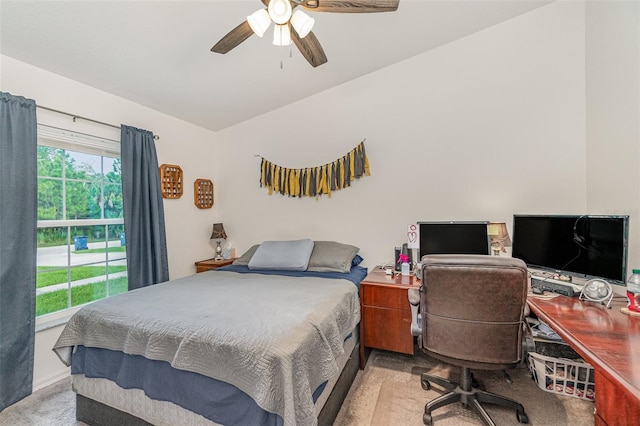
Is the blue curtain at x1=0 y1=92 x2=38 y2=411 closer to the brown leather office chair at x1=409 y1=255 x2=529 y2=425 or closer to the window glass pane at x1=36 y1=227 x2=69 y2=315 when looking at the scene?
the window glass pane at x1=36 y1=227 x2=69 y2=315

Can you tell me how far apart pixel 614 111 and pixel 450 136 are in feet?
3.66

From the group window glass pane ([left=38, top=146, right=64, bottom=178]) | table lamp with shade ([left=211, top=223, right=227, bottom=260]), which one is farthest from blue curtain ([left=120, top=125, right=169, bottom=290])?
table lamp with shade ([left=211, top=223, right=227, bottom=260])

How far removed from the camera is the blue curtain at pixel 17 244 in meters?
1.88

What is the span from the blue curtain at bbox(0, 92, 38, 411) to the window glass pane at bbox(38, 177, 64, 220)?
7.8 inches

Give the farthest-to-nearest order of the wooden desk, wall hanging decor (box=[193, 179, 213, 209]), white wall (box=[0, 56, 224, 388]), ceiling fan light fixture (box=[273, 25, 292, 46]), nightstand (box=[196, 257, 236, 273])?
wall hanging decor (box=[193, 179, 213, 209]) < nightstand (box=[196, 257, 236, 273]) < white wall (box=[0, 56, 224, 388]) < ceiling fan light fixture (box=[273, 25, 292, 46]) < the wooden desk

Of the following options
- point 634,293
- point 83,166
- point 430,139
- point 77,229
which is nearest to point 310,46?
point 430,139

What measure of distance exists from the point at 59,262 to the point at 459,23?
412 cm

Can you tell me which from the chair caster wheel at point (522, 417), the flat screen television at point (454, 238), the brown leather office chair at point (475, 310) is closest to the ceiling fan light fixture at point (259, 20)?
the brown leather office chair at point (475, 310)

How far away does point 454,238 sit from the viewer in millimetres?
2373

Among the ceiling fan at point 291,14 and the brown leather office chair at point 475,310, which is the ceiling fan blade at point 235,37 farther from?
the brown leather office chair at point 475,310

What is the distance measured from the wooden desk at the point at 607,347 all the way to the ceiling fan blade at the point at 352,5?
1.80m

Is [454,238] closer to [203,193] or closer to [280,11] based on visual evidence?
[280,11]

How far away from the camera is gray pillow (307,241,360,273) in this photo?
275 centimetres

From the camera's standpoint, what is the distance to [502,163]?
8.32ft
